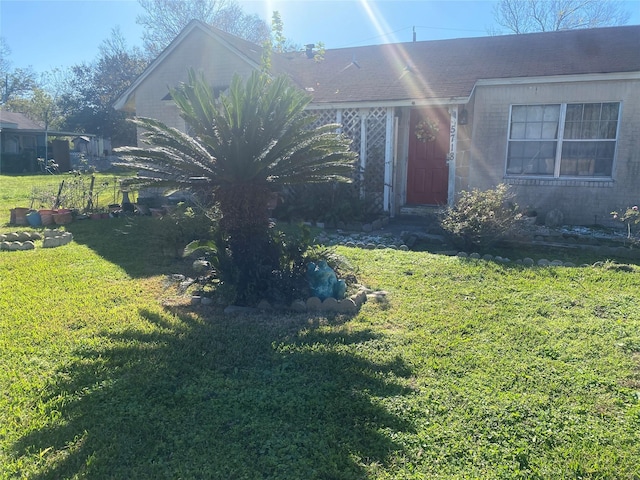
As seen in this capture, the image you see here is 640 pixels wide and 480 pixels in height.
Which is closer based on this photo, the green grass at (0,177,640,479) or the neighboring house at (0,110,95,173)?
the green grass at (0,177,640,479)

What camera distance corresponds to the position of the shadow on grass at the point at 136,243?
7371 millimetres

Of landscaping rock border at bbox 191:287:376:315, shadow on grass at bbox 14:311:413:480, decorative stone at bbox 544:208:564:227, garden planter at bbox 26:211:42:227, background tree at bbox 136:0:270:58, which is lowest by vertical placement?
shadow on grass at bbox 14:311:413:480

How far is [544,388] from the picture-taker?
361 cm

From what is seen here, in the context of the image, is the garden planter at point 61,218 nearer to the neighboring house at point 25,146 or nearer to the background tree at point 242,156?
the background tree at point 242,156

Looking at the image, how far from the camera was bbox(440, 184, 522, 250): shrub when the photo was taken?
8031mm

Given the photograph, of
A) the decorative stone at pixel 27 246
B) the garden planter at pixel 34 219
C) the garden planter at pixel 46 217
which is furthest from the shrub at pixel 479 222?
the garden planter at pixel 34 219

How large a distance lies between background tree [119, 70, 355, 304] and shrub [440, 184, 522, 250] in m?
3.35

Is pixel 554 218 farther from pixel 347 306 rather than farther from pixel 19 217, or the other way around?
pixel 19 217

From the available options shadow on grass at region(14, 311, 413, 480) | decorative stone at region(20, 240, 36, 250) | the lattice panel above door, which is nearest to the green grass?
shadow on grass at region(14, 311, 413, 480)

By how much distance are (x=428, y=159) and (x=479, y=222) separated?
15.3ft

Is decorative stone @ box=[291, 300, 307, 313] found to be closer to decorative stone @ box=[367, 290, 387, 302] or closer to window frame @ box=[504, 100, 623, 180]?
decorative stone @ box=[367, 290, 387, 302]

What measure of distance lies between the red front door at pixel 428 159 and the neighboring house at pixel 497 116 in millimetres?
25

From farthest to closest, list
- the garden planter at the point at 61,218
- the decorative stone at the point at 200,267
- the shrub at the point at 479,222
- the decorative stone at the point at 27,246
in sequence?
1. the garden planter at the point at 61,218
2. the decorative stone at the point at 27,246
3. the shrub at the point at 479,222
4. the decorative stone at the point at 200,267

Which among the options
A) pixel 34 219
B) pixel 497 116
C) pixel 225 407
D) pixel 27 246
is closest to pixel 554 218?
pixel 497 116
